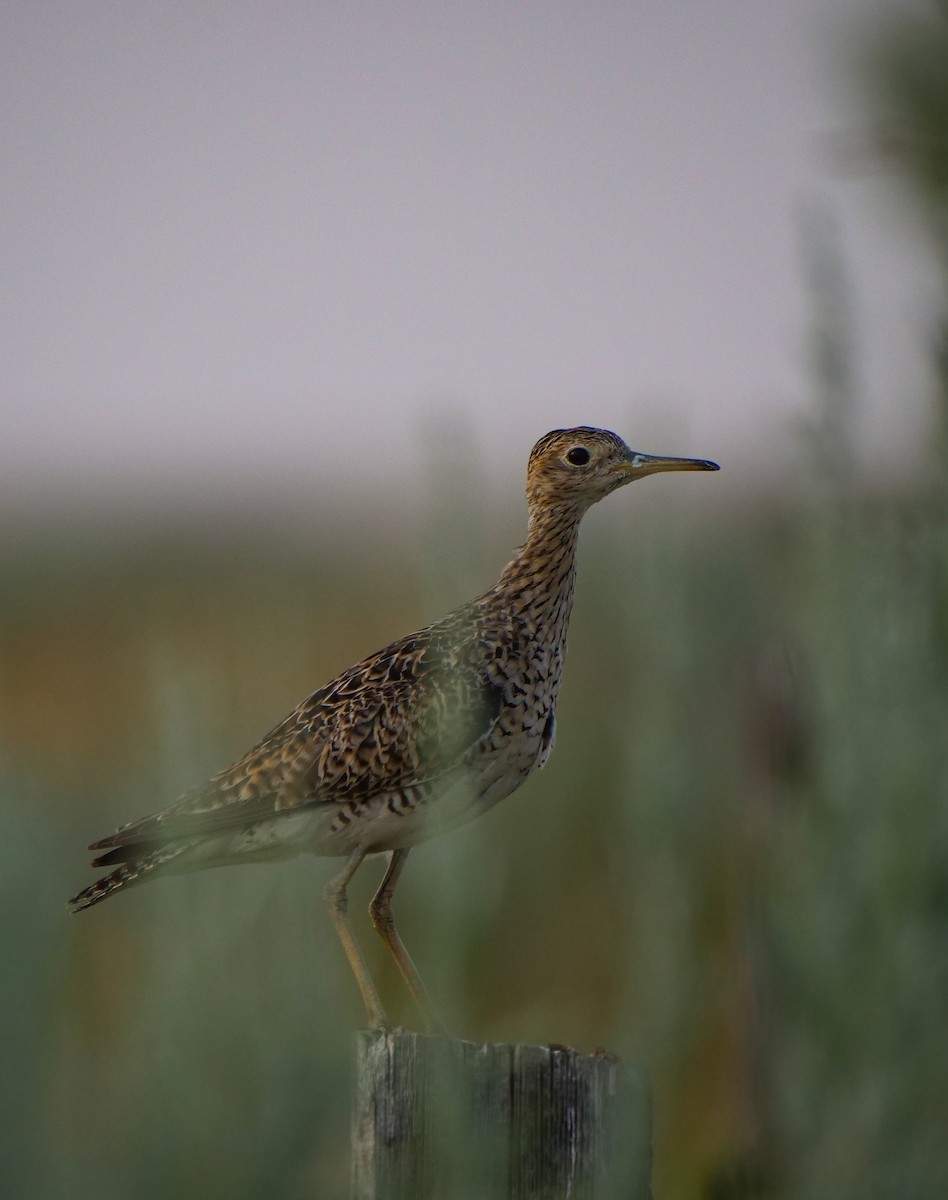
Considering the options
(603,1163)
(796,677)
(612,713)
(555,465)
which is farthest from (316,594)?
(603,1163)

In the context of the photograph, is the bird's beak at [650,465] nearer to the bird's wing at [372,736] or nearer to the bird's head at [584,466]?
the bird's head at [584,466]

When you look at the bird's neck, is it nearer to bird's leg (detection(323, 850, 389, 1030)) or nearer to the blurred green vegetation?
the blurred green vegetation

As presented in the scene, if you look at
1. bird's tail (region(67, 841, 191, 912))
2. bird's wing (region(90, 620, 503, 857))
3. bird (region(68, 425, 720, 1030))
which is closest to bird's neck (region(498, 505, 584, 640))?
bird (region(68, 425, 720, 1030))

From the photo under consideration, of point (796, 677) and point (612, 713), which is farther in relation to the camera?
point (612, 713)

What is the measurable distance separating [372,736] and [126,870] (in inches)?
40.7

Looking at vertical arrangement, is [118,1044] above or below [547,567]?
below

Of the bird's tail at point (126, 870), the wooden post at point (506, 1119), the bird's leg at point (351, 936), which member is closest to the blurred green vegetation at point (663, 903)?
the wooden post at point (506, 1119)

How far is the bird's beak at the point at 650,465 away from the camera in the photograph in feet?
20.3

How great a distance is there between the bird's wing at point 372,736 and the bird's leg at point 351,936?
1.28 feet

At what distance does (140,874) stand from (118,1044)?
255 centimetres

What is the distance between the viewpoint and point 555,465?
21.7 feet

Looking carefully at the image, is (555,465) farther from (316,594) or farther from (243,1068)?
(316,594)

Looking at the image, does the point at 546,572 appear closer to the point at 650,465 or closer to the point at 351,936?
the point at 650,465

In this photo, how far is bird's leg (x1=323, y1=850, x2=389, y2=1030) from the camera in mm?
5777
